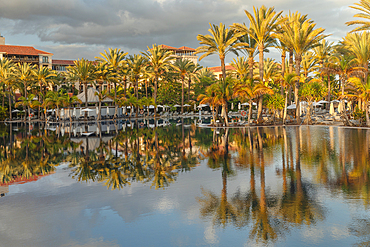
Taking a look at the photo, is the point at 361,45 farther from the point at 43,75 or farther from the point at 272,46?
the point at 43,75

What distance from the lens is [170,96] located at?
7244 cm

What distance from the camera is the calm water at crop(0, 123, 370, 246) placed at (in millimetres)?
6148

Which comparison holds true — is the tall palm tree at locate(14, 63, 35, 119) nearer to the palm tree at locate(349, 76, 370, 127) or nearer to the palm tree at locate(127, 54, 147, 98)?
the palm tree at locate(127, 54, 147, 98)

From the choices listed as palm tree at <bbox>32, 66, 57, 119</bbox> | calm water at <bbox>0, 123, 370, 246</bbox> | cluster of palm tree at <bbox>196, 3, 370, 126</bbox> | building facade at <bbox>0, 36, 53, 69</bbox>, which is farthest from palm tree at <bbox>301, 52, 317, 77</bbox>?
building facade at <bbox>0, 36, 53, 69</bbox>

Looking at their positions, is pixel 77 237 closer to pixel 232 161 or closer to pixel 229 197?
pixel 229 197

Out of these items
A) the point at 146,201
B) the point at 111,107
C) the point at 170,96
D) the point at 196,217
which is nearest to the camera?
the point at 196,217

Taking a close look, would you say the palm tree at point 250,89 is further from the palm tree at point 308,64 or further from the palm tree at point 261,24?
the palm tree at point 308,64

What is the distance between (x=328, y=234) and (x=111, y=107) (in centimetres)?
5601

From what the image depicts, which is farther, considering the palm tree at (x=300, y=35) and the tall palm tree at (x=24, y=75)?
the tall palm tree at (x=24, y=75)

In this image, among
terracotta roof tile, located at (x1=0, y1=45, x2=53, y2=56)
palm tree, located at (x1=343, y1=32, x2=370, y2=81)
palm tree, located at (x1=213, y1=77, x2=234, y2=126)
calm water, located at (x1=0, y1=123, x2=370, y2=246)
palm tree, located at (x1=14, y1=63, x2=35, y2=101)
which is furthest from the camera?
terracotta roof tile, located at (x1=0, y1=45, x2=53, y2=56)

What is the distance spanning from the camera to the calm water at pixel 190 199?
615 centimetres

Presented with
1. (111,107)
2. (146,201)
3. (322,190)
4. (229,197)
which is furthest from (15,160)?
(111,107)

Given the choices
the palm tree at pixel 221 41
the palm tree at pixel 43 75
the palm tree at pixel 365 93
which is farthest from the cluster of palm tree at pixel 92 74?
the palm tree at pixel 365 93

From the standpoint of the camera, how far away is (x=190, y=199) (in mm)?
8523
